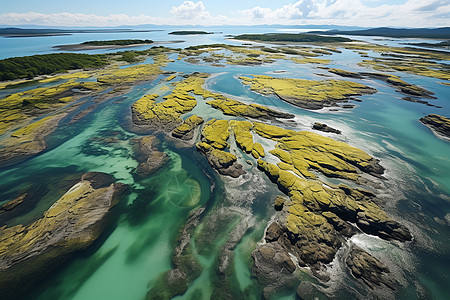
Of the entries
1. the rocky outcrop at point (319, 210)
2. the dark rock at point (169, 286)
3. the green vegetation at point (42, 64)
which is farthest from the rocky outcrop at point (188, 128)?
the green vegetation at point (42, 64)

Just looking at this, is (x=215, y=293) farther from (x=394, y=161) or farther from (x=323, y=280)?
(x=394, y=161)

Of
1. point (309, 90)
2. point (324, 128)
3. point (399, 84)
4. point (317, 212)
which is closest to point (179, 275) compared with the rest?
point (317, 212)

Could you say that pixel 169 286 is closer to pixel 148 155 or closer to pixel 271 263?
pixel 271 263

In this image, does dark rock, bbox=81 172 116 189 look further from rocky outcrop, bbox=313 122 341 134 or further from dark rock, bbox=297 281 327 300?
rocky outcrop, bbox=313 122 341 134

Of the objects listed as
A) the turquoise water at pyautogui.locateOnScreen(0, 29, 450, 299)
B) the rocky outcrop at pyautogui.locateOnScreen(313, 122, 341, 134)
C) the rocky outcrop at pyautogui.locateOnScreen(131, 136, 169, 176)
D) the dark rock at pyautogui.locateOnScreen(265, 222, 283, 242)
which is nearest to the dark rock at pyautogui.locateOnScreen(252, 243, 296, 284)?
the dark rock at pyautogui.locateOnScreen(265, 222, 283, 242)

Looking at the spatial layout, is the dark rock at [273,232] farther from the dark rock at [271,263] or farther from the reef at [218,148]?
the reef at [218,148]

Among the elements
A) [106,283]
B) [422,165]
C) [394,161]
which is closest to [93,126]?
[106,283]
